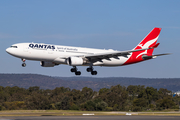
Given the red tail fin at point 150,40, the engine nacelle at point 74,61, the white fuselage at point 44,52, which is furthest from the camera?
the red tail fin at point 150,40

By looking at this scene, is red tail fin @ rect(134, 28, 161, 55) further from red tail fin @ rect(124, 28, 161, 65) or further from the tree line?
the tree line

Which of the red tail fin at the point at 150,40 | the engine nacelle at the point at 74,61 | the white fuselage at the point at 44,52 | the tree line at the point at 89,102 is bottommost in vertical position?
the tree line at the point at 89,102

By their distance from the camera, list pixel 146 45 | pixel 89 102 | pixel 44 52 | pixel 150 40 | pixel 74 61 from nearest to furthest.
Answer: pixel 44 52, pixel 74 61, pixel 146 45, pixel 150 40, pixel 89 102

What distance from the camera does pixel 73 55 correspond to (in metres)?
50.7

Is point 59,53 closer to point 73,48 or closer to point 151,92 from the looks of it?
point 73,48

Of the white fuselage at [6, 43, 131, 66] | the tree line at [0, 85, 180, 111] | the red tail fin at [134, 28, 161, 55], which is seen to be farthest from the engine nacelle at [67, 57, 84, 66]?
the tree line at [0, 85, 180, 111]

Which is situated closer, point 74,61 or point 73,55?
point 74,61

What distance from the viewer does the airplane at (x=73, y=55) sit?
154ft

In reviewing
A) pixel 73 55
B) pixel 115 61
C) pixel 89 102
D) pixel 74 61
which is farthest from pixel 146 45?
pixel 89 102

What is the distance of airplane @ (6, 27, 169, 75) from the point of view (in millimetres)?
46969

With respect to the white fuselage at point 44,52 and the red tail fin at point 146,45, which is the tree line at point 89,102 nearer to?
the red tail fin at point 146,45

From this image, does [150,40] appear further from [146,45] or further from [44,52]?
[44,52]

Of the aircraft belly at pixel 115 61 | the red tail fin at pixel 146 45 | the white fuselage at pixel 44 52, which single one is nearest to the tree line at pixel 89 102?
the red tail fin at pixel 146 45

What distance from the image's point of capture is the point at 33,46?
155 ft
